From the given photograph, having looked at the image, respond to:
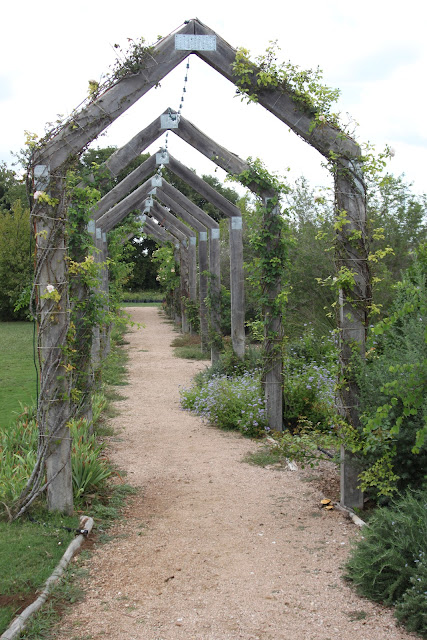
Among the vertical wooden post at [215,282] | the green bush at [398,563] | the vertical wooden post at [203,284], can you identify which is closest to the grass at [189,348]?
the vertical wooden post at [203,284]

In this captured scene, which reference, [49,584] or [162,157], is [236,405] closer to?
[49,584]

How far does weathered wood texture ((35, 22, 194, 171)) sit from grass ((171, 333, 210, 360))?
9468 millimetres

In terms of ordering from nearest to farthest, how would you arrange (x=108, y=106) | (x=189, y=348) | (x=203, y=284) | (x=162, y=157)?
(x=108, y=106) → (x=162, y=157) → (x=203, y=284) → (x=189, y=348)

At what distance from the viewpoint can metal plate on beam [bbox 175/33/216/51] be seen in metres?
Answer: 4.77

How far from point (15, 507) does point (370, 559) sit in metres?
2.52

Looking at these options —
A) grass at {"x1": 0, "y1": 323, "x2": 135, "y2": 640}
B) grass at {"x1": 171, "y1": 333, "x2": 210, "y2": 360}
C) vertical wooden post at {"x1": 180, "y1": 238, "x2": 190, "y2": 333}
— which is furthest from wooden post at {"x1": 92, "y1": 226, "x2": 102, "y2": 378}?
vertical wooden post at {"x1": 180, "y1": 238, "x2": 190, "y2": 333}

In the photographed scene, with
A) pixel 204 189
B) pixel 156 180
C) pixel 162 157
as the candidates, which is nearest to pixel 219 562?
pixel 204 189

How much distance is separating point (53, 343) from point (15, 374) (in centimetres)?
703

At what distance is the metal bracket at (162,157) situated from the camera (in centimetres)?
1003

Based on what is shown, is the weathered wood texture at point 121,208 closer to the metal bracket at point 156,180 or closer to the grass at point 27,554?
Result: the metal bracket at point 156,180

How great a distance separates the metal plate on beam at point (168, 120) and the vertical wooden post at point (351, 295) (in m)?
3.66

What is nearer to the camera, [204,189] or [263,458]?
[263,458]

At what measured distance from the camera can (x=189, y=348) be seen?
1524 cm

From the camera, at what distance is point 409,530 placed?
337 centimetres
